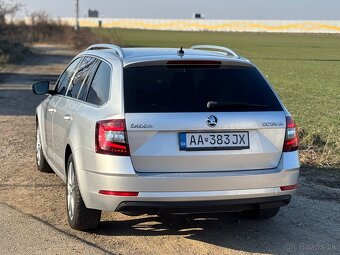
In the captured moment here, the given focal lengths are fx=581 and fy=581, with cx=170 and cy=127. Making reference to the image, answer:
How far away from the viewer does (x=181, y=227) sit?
5.65 metres

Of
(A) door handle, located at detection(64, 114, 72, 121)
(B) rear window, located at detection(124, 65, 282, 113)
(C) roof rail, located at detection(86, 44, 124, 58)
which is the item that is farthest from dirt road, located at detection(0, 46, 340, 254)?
(C) roof rail, located at detection(86, 44, 124, 58)

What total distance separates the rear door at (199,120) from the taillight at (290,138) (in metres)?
0.07

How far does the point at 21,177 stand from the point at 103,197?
3036 mm

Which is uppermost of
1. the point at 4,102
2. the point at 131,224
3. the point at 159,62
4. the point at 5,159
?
the point at 159,62

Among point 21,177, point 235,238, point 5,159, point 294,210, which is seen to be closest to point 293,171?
point 235,238

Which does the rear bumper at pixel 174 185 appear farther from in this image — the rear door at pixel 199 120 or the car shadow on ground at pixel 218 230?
the car shadow on ground at pixel 218 230

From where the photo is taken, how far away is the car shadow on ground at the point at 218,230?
17.0 feet

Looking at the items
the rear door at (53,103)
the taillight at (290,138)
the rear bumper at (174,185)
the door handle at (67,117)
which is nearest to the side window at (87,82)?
the door handle at (67,117)

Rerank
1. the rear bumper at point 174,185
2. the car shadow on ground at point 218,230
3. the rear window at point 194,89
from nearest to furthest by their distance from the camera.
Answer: the rear bumper at point 174,185 < the rear window at point 194,89 < the car shadow on ground at point 218,230

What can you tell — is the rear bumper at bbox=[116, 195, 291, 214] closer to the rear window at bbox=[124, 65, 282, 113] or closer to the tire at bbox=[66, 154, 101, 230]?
the tire at bbox=[66, 154, 101, 230]

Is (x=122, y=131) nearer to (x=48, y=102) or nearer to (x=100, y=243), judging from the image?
(x=100, y=243)

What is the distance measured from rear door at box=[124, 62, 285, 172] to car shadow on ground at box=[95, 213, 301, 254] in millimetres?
756

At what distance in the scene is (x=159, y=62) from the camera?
201 inches

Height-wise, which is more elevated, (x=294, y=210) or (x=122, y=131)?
(x=122, y=131)
